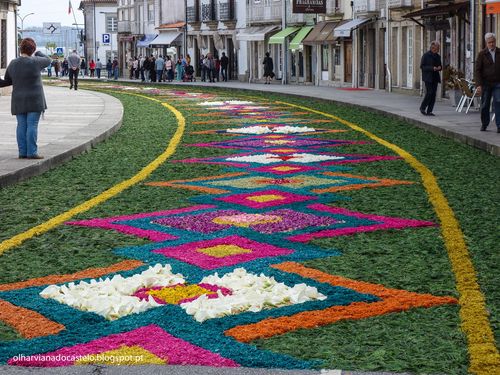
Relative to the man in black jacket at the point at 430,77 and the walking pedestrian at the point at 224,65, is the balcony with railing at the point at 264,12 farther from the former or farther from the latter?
the man in black jacket at the point at 430,77

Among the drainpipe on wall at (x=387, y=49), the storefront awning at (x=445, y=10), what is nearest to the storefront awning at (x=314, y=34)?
the drainpipe on wall at (x=387, y=49)

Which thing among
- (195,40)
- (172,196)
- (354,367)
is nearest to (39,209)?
(172,196)

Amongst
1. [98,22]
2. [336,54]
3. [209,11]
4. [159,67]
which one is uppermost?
[98,22]

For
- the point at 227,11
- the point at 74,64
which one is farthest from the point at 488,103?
the point at 227,11

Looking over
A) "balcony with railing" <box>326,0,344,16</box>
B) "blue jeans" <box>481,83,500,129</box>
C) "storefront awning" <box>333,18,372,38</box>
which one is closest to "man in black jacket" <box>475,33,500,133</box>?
"blue jeans" <box>481,83,500,129</box>

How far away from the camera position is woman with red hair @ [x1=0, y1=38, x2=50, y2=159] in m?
14.0

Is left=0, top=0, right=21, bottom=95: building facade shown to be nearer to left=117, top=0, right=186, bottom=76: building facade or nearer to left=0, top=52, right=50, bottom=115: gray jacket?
left=117, top=0, right=186, bottom=76: building facade

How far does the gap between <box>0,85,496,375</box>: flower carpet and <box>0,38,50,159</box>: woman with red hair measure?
2480mm

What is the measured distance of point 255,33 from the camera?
63594 mm

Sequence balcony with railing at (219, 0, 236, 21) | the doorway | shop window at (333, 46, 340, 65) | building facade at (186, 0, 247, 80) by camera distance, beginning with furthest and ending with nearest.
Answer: balcony with railing at (219, 0, 236, 21)
building facade at (186, 0, 247, 80)
shop window at (333, 46, 340, 65)
the doorway

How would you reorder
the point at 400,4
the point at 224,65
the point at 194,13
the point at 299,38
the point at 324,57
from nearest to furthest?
the point at 400,4, the point at 324,57, the point at 299,38, the point at 224,65, the point at 194,13

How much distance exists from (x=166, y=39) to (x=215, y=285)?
254 feet

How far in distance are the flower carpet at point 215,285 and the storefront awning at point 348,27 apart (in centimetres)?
3502

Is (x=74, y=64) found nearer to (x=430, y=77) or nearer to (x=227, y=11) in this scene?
(x=430, y=77)
